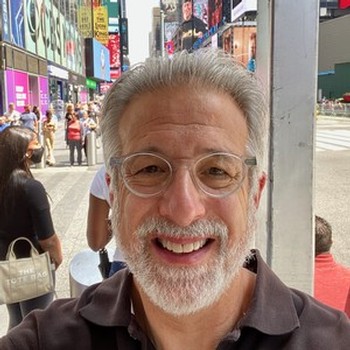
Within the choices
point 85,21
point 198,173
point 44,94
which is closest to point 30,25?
point 44,94

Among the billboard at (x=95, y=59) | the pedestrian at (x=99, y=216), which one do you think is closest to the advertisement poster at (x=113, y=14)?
the billboard at (x=95, y=59)

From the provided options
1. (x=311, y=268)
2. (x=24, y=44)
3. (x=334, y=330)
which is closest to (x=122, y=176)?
(x=334, y=330)

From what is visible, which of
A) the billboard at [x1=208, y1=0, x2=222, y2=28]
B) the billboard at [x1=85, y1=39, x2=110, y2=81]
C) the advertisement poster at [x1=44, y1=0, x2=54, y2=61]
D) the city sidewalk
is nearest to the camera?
the city sidewalk

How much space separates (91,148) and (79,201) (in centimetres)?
472

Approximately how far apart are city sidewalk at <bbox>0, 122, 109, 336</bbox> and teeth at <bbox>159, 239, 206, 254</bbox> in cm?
324

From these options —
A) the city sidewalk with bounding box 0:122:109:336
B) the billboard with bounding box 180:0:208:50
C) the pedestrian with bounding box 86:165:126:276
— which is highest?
the billboard with bounding box 180:0:208:50

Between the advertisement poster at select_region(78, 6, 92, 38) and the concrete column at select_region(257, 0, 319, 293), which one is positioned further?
the advertisement poster at select_region(78, 6, 92, 38)

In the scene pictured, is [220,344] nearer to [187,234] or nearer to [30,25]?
[187,234]

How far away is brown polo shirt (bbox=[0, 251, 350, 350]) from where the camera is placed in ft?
4.24

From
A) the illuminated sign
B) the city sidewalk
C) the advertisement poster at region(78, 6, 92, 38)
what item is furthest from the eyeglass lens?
the advertisement poster at region(78, 6, 92, 38)

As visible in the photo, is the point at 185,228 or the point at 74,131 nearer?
the point at 185,228

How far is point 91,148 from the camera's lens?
559 inches

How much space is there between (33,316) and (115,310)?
24cm

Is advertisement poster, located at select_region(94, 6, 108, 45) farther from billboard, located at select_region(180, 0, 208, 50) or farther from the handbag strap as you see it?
the handbag strap
